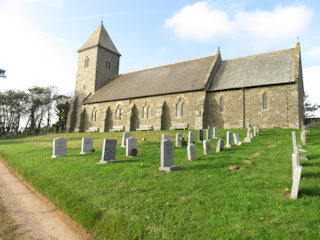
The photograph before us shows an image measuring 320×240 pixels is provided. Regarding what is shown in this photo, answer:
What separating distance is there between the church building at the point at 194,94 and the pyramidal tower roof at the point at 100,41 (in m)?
0.32

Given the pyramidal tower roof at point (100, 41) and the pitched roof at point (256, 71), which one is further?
the pyramidal tower roof at point (100, 41)

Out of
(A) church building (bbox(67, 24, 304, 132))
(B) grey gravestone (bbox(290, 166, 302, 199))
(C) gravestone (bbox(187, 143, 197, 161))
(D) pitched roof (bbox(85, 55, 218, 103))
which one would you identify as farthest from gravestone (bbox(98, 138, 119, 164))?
(D) pitched roof (bbox(85, 55, 218, 103))

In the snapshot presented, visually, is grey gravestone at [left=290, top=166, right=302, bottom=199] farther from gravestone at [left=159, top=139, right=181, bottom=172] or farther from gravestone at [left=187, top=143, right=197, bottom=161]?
gravestone at [left=187, top=143, right=197, bottom=161]

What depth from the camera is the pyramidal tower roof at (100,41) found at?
3869 centimetres

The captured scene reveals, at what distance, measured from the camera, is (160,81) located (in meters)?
30.4

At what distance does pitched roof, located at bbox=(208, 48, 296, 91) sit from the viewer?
2201 cm

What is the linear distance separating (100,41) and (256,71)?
28353mm

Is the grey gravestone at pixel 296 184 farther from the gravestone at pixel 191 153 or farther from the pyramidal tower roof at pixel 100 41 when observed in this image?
the pyramidal tower roof at pixel 100 41

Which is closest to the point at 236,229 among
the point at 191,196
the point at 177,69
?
the point at 191,196

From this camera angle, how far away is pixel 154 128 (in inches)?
1087

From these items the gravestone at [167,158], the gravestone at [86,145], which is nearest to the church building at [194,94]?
the gravestone at [86,145]

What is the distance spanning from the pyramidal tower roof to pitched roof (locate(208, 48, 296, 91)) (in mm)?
22735

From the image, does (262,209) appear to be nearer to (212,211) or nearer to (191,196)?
(212,211)

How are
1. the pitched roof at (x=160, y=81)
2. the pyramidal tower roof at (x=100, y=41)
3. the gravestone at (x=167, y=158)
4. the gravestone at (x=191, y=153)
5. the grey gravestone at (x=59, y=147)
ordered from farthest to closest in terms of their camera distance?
the pyramidal tower roof at (x=100, y=41), the pitched roof at (x=160, y=81), the grey gravestone at (x=59, y=147), the gravestone at (x=191, y=153), the gravestone at (x=167, y=158)
